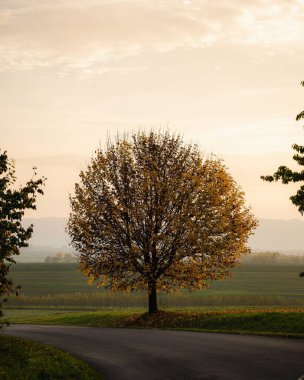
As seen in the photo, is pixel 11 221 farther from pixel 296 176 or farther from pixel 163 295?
pixel 163 295

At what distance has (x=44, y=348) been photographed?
2598cm

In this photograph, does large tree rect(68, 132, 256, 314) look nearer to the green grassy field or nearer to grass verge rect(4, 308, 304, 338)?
grass verge rect(4, 308, 304, 338)

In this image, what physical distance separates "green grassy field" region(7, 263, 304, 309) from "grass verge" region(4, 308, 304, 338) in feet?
78.6

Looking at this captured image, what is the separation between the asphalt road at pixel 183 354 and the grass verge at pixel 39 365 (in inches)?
31.0

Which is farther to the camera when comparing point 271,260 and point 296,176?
point 271,260

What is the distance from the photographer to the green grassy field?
6631 cm

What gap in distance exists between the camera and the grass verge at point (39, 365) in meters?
20.4

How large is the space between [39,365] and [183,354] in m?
5.86

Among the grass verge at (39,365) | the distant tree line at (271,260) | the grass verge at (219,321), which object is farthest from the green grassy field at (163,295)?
the grass verge at (39,365)

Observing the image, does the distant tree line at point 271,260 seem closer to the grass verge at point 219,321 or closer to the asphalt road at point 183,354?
the grass verge at point 219,321

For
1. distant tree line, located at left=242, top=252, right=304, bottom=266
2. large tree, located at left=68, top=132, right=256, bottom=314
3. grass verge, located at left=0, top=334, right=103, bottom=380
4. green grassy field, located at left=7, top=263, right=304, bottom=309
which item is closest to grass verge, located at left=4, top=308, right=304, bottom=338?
large tree, located at left=68, top=132, right=256, bottom=314

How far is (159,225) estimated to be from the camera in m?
38.3

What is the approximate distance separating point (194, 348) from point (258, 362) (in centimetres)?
451

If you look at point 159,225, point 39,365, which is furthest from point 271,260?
point 39,365
